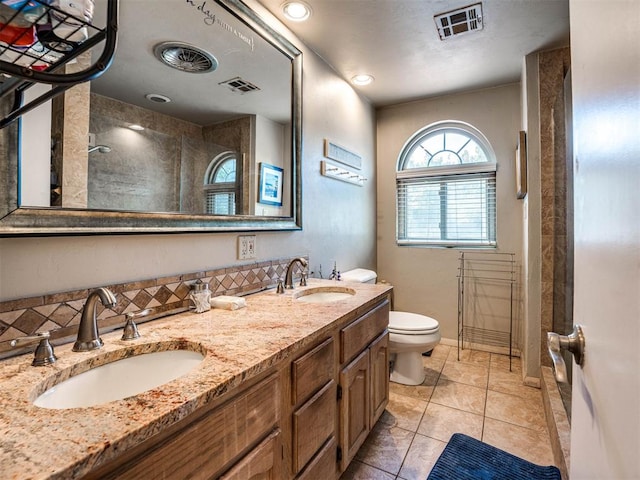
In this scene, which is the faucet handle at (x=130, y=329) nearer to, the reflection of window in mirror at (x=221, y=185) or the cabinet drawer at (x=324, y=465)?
the reflection of window in mirror at (x=221, y=185)

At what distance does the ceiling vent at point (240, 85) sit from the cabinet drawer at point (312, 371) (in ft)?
4.21

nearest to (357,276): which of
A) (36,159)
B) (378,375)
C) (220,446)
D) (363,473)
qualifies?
(378,375)

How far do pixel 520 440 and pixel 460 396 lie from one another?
18.8 inches

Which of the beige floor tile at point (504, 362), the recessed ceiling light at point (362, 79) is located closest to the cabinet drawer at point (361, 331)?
the beige floor tile at point (504, 362)

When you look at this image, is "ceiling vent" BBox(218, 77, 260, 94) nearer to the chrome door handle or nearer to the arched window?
the chrome door handle

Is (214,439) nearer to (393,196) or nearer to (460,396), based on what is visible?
(460,396)

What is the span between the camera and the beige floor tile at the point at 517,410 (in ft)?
6.48

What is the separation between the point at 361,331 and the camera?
5.02ft

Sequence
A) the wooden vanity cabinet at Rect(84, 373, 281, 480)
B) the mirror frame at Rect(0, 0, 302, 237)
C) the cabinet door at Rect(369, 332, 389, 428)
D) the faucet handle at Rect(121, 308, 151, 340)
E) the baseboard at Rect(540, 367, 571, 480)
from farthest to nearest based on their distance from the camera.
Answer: the cabinet door at Rect(369, 332, 389, 428) < the baseboard at Rect(540, 367, 571, 480) < the faucet handle at Rect(121, 308, 151, 340) < the mirror frame at Rect(0, 0, 302, 237) < the wooden vanity cabinet at Rect(84, 373, 281, 480)

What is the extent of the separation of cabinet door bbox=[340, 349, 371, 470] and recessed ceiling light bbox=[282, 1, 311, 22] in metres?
1.88

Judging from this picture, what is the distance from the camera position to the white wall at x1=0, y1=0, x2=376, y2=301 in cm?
96

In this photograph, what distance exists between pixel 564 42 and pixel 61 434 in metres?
3.12

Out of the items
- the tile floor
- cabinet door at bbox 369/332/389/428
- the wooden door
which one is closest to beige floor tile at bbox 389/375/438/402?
the tile floor

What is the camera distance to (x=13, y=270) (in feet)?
2.97
